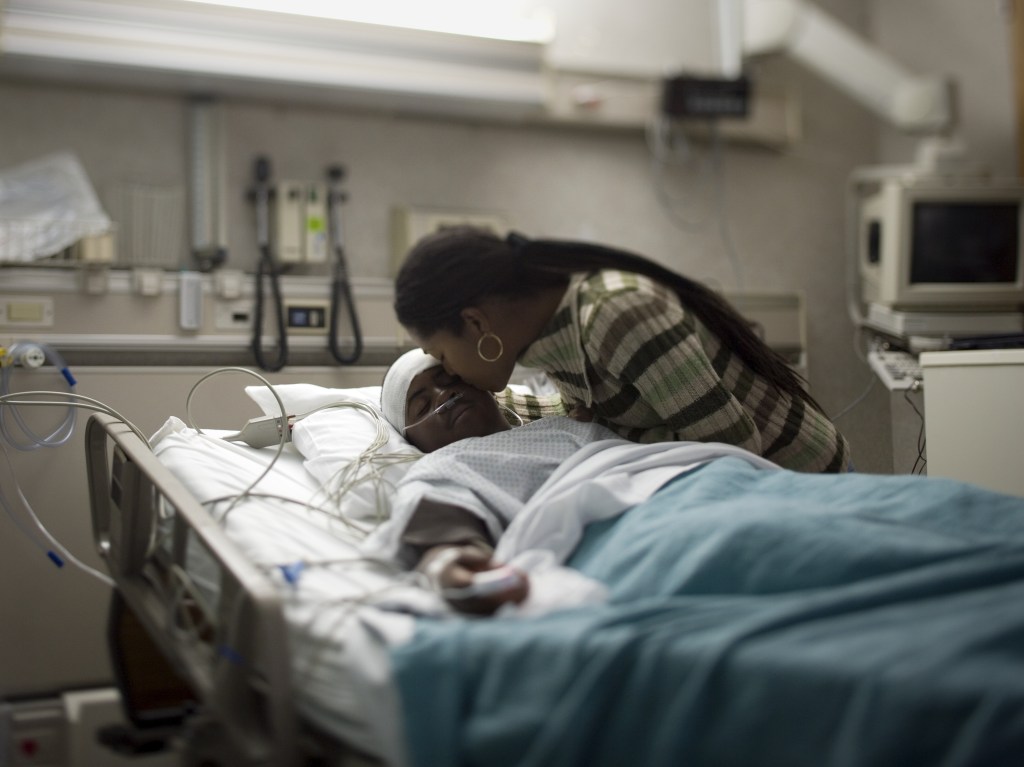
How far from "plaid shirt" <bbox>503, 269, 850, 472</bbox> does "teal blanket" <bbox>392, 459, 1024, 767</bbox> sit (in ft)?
1.79

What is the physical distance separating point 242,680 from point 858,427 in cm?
217

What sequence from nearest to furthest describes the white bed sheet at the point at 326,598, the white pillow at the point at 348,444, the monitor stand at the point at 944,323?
the white bed sheet at the point at 326,598 → the white pillow at the point at 348,444 → the monitor stand at the point at 944,323

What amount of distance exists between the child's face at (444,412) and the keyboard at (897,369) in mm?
1110

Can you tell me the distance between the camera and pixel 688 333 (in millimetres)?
1717

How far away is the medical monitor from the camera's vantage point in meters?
3.12

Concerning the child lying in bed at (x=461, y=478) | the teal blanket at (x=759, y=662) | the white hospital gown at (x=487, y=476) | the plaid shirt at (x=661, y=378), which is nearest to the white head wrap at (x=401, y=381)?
the child lying in bed at (x=461, y=478)

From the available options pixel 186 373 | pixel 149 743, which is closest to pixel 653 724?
pixel 149 743

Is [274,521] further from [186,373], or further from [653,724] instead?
[186,373]

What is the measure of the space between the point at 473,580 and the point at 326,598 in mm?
172

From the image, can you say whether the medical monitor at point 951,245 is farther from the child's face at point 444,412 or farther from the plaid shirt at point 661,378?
the child's face at point 444,412

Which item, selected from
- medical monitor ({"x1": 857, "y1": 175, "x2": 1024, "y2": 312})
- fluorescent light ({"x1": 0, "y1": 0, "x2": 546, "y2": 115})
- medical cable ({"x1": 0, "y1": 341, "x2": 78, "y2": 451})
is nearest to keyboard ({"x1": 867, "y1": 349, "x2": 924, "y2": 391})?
medical monitor ({"x1": 857, "y1": 175, "x2": 1024, "y2": 312})

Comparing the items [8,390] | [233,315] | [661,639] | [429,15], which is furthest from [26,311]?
[661,639]

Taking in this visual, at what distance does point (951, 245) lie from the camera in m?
3.16

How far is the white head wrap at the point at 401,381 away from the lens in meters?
1.96
